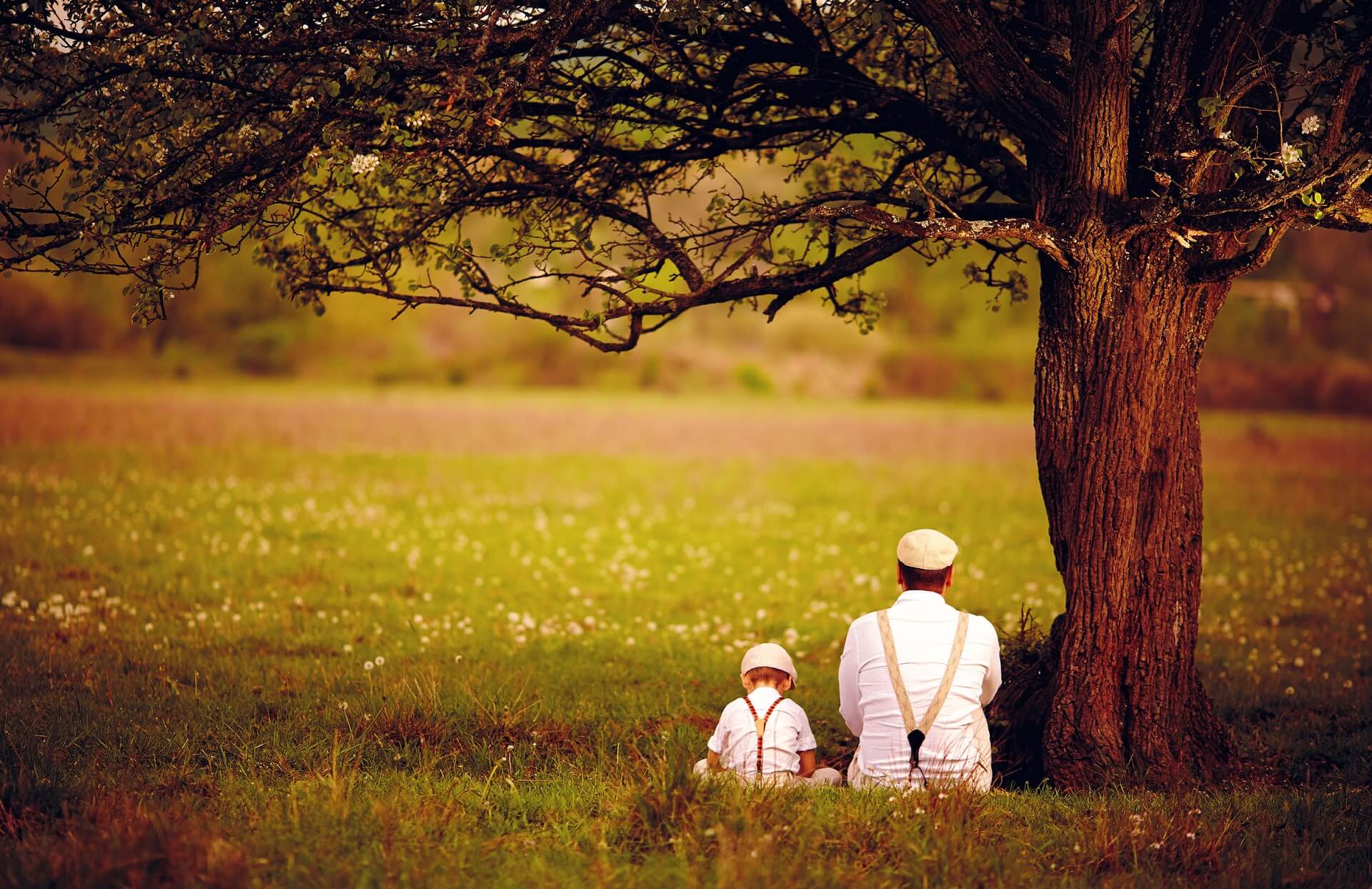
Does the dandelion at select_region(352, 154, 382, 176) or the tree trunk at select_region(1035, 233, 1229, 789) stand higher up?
the dandelion at select_region(352, 154, 382, 176)

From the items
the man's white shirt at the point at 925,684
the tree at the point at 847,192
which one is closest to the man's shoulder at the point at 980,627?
the man's white shirt at the point at 925,684

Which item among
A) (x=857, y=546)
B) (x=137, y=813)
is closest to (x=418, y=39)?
(x=137, y=813)

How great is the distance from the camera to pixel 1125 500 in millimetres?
6277

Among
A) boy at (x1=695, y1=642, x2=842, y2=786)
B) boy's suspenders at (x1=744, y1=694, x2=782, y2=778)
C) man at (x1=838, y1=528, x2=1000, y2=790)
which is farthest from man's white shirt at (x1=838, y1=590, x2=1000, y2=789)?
boy's suspenders at (x1=744, y1=694, x2=782, y2=778)

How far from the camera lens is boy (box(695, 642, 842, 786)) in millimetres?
5430

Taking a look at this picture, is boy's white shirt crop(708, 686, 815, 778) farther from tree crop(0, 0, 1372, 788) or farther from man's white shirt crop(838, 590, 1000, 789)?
tree crop(0, 0, 1372, 788)

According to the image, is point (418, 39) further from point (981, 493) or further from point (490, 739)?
point (981, 493)

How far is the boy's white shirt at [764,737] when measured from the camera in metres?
5.44

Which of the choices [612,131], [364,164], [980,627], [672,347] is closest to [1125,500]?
[980,627]

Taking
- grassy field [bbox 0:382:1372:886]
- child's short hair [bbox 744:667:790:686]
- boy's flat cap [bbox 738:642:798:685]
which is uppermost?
boy's flat cap [bbox 738:642:798:685]

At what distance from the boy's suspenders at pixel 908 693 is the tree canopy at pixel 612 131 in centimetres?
228

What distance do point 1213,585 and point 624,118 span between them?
11.1 m

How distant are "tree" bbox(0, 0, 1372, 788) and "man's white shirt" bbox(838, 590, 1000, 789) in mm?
1431

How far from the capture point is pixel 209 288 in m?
56.0
